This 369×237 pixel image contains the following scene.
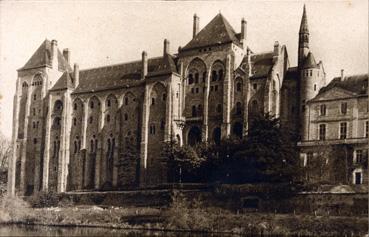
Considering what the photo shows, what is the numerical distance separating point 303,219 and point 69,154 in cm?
3103

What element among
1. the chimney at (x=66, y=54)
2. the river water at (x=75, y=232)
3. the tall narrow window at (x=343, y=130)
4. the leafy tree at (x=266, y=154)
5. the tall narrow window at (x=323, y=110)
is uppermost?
the chimney at (x=66, y=54)

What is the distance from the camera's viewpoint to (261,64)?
159ft

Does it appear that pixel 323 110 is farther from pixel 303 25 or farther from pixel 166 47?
pixel 166 47

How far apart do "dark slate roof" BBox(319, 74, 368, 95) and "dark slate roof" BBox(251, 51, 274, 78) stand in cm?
550

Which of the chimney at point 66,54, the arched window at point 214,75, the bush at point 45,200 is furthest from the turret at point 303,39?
the chimney at point 66,54

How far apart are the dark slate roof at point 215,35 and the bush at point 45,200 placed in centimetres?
1686

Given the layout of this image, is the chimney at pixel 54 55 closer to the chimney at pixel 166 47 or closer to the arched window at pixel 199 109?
the chimney at pixel 166 47

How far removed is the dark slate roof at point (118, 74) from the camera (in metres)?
52.3

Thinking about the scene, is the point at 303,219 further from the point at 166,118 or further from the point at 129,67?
the point at 129,67

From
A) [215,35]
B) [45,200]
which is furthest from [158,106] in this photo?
[45,200]

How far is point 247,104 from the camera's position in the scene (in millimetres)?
47344

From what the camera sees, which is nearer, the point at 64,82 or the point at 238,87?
the point at 238,87

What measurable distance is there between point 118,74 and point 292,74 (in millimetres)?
17557

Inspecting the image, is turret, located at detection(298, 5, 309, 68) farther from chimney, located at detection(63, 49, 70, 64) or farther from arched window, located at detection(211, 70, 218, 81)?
chimney, located at detection(63, 49, 70, 64)
